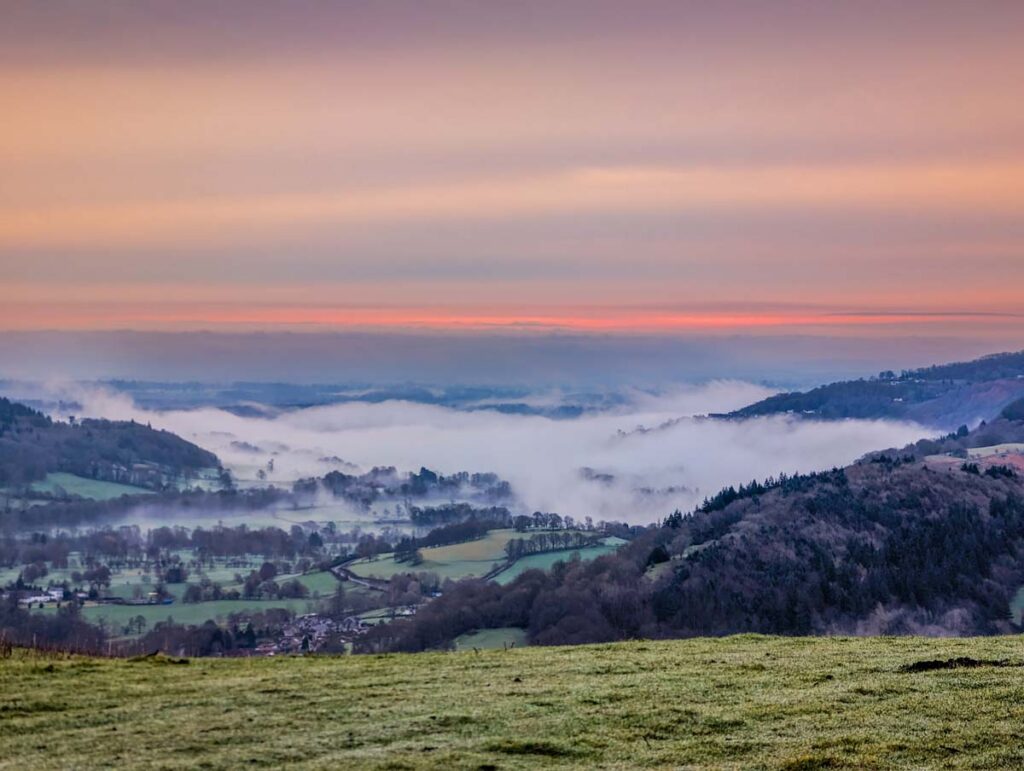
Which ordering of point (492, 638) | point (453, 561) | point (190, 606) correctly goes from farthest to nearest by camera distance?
point (453, 561) → point (190, 606) → point (492, 638)

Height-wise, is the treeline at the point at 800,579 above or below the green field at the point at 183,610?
above

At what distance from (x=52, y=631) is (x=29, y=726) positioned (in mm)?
110870

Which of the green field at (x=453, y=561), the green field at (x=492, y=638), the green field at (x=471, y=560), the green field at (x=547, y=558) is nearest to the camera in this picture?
the green field at (x=492, y=638)

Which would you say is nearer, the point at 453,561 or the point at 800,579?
the point at 800,579

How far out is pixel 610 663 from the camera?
2381 centimetres

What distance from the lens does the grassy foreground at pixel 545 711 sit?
16.5m

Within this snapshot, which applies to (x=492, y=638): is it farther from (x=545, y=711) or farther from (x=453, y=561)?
(x=453, y=561)

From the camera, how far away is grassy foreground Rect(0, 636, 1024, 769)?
16469mm

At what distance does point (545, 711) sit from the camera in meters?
19.3

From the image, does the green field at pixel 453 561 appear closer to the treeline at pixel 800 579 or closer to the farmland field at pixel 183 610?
the farmland field at pixel 183 610

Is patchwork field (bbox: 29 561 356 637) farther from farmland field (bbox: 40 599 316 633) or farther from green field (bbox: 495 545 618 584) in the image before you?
green field (bbox: 495 545 618 584)

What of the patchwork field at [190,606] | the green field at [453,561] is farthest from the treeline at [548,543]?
the patchwork field at [190,606]

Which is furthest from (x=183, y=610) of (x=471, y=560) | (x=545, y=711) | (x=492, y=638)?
(x=545, y=711)

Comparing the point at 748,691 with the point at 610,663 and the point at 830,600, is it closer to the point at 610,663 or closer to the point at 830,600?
the point at 610,663
